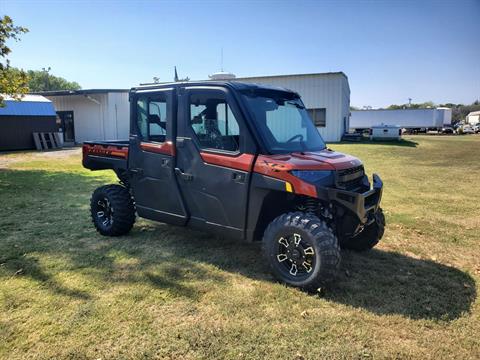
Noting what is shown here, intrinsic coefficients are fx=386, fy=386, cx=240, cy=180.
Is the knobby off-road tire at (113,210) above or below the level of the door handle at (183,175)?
below

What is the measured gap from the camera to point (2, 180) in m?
12.0

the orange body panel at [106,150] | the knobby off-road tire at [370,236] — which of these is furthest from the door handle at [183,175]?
the knobby off-road tire at [370,236]

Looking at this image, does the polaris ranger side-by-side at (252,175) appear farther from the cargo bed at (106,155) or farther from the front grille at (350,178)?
the cargo bed at (106,155)

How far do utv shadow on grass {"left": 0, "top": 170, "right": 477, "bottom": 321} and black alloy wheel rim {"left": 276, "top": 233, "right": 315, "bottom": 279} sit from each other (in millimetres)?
351

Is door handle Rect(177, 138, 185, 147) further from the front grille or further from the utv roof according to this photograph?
the front grille

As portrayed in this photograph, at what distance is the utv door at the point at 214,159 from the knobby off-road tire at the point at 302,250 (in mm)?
503

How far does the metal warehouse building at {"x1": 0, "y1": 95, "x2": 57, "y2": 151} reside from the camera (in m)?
24.3

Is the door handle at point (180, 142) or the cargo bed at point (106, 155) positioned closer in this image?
the door handle at point (180, 142)

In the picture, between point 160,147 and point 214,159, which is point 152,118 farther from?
point 214,159

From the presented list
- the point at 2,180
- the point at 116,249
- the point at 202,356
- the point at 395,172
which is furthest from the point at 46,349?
the point at 395,172

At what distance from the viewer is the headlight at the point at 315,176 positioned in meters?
4.07

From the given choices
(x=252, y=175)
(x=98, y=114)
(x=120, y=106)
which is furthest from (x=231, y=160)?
(x=98, y=114)

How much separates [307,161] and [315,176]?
0.23 metres

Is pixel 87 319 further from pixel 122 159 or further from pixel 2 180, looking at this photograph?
pixel 2 180
